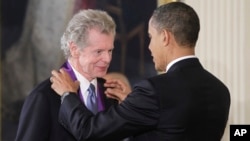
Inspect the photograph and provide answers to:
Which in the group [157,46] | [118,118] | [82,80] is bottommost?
[118,118]

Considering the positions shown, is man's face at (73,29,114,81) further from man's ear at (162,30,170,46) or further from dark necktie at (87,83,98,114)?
man's ear at (162,30,170,46)

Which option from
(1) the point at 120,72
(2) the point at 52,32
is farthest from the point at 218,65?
(2) the point at 52,32

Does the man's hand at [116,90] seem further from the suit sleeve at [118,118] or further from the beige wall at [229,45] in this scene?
the beige wall at [229,45]

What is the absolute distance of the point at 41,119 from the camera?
1.83 metres

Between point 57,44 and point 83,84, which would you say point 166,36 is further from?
point 57,44

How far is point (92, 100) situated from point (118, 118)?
28 centimetres

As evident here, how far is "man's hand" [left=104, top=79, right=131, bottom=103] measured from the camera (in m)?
2.12

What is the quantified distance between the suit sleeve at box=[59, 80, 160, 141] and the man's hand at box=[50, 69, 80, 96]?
56mm

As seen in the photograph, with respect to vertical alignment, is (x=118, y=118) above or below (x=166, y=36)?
below

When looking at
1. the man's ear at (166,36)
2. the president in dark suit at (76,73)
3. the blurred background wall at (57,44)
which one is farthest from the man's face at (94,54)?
the blurred background wall at (57,44)

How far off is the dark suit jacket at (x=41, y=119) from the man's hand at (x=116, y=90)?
292 millimetres

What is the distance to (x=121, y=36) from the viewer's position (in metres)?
3.17

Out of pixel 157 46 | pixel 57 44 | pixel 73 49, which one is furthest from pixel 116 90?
pixel 57 44

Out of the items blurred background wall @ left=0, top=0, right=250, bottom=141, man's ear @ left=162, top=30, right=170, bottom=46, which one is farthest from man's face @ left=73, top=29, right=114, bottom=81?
blurred background wall @ left=0, top=0, right=250, bottom=141
